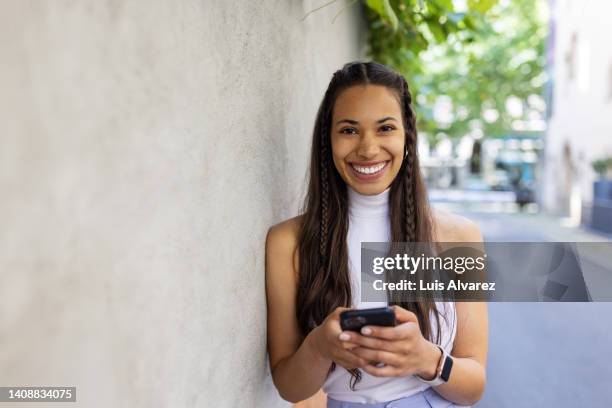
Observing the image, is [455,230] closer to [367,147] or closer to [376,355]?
[367,147]

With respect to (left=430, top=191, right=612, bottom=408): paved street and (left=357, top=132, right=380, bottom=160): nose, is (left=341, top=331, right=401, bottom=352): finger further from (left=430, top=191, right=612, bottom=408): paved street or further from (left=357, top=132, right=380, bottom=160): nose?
(left=430, top=191, right=612, bottom=408): paved street

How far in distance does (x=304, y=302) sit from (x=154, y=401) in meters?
0.86

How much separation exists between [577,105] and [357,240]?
20.3m

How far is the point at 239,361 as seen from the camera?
5.18 feet

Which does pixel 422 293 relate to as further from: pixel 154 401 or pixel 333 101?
pixel 154 401

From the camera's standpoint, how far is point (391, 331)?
1438 millimetres

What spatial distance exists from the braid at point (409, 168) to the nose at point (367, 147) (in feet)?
0.69

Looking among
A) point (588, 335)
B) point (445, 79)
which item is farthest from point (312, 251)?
point (445, 79)

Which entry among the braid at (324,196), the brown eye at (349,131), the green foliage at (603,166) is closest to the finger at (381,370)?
the braid at (324,196)

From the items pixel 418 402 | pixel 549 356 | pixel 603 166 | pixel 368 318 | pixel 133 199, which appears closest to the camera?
pixel 133 199

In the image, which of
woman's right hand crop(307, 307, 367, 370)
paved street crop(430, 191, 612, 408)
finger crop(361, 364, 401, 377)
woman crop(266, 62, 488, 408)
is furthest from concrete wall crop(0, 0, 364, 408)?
paved street crop(430, 191, 612, 408)

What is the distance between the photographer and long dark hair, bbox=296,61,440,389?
73.4 inches

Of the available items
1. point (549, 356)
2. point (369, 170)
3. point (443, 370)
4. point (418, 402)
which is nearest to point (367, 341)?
point (443, 370)

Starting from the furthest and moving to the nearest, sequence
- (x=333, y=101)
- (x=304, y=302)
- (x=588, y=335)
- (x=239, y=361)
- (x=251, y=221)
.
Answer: (x=588, y=335) < (x=333, y=101) < (x=304, y=302) < (x=251, y=221) < (x=239, y=361)
